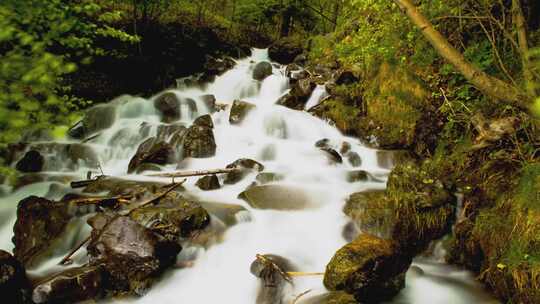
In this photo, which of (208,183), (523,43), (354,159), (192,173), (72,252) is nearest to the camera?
(523,43)

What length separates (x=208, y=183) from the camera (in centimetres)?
686

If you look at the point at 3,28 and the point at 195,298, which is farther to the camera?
the point at 195,298

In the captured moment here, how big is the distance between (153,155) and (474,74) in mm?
7035

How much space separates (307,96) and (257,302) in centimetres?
751

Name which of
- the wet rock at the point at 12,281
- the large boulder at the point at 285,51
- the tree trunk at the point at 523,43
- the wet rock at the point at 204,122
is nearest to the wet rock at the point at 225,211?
the wet rock at the point at 12,281

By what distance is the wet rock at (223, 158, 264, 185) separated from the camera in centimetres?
721

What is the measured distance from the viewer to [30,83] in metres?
2.60

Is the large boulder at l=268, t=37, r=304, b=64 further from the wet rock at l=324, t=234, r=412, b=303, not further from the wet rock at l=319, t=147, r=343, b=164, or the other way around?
the wet rock at l=324, t=234, r=412, b=303

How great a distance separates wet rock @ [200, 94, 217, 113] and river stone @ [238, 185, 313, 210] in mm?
5493

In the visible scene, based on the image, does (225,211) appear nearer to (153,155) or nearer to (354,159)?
(153,155)

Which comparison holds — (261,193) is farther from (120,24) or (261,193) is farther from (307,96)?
(120,24)

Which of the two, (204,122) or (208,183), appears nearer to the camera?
(208,183)

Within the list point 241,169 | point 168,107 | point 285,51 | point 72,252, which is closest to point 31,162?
point 168,107

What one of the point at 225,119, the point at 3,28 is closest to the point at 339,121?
the point at 225,119
